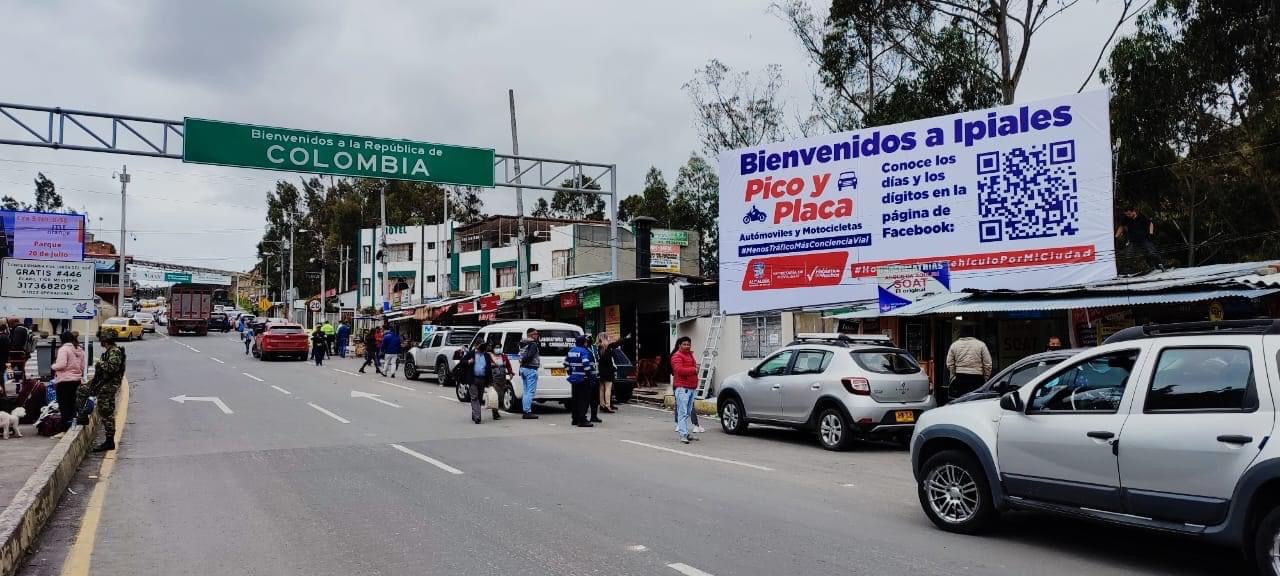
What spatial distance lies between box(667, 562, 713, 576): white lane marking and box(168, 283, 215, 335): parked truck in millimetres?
58185

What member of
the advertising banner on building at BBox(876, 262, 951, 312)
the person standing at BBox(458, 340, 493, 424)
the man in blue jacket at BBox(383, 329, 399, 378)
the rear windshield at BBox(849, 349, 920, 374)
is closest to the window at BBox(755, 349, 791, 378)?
the rear windshield at BBox(849, 349, 920, 374)

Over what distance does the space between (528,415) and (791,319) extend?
261 inches

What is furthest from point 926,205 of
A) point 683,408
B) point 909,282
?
point 683,408

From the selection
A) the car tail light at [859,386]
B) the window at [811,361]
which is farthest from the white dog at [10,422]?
the car tail light at [859,386]

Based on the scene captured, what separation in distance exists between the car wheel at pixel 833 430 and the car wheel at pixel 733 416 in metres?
1.77

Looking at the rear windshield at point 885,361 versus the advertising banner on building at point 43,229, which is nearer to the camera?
the rear windshield at point 885,361

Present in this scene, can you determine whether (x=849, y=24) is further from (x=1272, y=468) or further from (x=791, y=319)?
(x=1272, y=468)

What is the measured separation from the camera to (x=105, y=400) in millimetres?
11617

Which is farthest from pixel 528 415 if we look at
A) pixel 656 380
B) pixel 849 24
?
pixel 849 24

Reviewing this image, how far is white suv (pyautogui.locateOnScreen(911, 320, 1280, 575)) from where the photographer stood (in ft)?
16.6

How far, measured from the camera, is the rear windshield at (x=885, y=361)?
12266 mm

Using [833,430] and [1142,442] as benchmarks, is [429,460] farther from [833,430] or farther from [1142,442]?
[1142,442]

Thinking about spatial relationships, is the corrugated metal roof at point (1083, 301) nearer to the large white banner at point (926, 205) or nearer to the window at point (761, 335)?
the large white banner at point (926, 205)

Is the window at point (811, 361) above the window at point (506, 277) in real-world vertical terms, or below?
below
